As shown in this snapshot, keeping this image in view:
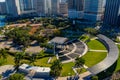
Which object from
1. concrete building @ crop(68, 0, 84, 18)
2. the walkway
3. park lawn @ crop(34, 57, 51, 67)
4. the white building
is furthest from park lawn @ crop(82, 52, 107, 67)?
concrete building @ crop(68, 0, 84, 18)

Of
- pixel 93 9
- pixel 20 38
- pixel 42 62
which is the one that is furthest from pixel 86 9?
pixel 42 62

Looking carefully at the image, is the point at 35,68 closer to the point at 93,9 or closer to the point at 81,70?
the point at 81,70

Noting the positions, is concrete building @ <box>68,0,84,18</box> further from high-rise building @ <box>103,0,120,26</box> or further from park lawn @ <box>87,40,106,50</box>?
park lawn @ <box>87,40,106,50</box>

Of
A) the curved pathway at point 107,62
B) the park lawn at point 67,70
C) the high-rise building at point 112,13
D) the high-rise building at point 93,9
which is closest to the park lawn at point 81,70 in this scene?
the park lawn at point 67,70

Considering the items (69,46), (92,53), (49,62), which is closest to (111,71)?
(92,53)

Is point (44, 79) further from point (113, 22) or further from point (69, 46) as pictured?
point (113, 22)

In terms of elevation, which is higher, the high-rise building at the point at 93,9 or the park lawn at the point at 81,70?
the high-rise building at the point at 93,9

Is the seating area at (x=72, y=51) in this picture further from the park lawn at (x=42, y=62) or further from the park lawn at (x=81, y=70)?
the park lawn at (x=81, y=70)

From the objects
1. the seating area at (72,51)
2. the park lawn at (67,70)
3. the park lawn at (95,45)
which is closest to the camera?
the park lawn at (67,70)
